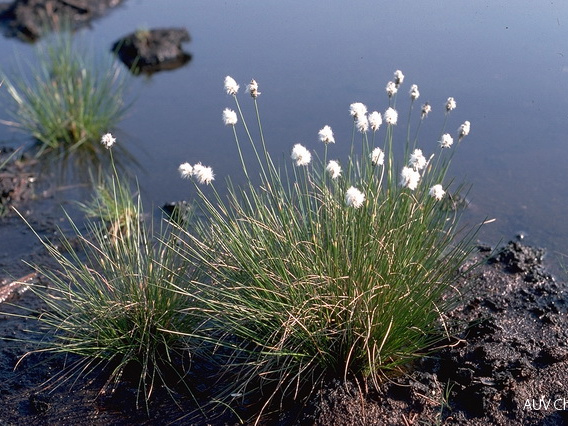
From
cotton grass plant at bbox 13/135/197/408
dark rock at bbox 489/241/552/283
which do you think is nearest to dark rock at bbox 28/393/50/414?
cotton grass plant at bbox 13/135/197/408

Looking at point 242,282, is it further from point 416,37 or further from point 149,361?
point 416,37

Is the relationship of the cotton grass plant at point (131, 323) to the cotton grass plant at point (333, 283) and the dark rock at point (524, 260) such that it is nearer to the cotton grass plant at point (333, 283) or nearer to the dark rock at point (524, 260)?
the cotton grass plant at point (333, 283)

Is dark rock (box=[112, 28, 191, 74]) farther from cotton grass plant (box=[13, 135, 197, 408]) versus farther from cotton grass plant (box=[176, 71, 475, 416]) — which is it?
cotton grass plant (box=[176, 71, 475, 416])

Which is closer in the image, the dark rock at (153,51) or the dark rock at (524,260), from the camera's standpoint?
the dark rock at (524,260)

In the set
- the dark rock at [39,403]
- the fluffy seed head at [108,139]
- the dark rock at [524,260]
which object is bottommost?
the dark rock at [39,403]

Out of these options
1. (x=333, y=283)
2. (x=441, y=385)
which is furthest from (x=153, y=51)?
(x=441, y=385)

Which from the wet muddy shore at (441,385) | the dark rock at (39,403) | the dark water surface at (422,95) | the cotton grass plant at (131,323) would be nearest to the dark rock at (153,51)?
the dark water surface at (422,95)
